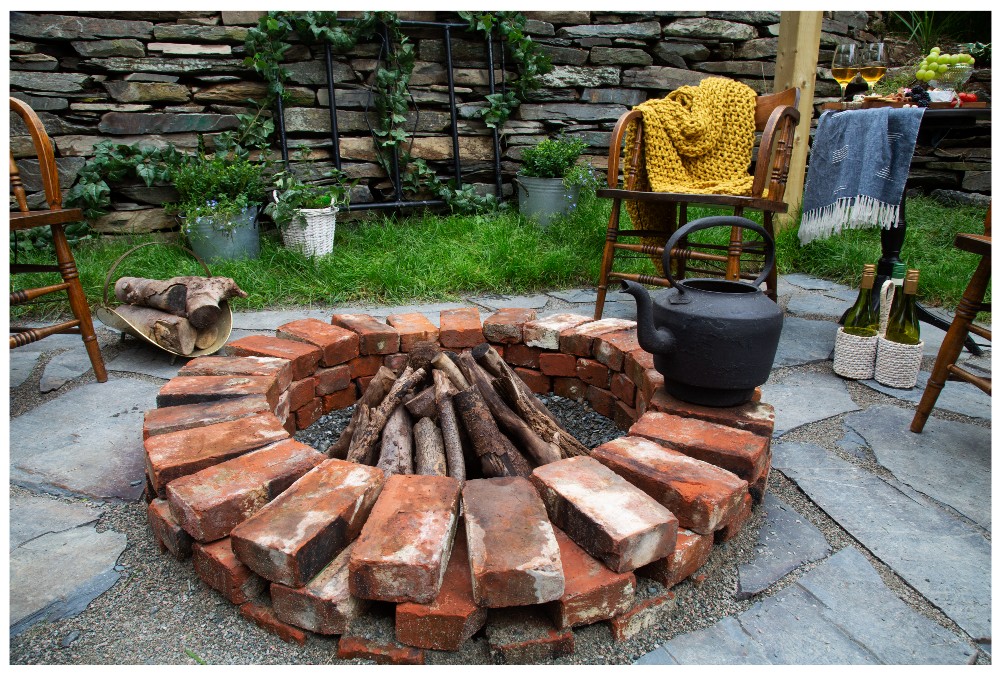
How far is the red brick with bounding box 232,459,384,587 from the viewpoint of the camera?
1.02 metres

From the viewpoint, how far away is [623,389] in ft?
6.18

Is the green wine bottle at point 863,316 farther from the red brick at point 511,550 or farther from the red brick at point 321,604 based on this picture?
the red brick at point 321,604

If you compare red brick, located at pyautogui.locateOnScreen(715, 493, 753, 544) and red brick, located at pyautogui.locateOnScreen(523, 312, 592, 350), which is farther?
red brick, located at pyautogui.locateOnScreen(523, 312, 592, 350)

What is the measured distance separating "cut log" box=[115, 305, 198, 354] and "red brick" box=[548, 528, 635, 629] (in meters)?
1.68

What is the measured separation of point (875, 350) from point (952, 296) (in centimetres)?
119

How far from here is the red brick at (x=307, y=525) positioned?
3.34 ft

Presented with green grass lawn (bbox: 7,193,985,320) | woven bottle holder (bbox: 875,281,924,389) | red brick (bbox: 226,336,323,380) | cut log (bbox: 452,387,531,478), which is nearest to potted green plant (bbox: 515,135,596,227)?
green grass lawn (bbox: 7,193,985,320)

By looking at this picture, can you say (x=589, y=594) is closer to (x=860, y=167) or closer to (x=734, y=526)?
(x=734, y=526)

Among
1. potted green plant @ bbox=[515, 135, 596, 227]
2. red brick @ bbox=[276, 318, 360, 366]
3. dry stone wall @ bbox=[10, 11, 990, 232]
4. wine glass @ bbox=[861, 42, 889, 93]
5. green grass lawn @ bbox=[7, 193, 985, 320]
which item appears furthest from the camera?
potted green plant @ bbox=[515, 135, 596, 227]

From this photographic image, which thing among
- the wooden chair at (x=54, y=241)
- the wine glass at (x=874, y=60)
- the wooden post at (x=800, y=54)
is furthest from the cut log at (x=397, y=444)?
the wooden post at (x=800, y=54)

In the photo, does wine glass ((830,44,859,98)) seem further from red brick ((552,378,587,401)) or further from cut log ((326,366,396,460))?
cut log ((326,366,396,460))

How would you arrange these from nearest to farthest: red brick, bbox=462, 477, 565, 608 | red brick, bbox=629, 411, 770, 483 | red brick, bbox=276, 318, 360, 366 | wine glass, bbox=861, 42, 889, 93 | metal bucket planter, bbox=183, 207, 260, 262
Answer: red brick, bbox=462, 477, 565, 608 → red brick, bbox=629, 411, 770, 483 → red brick, bbox=276, 318, 360, 366 → wine glass, bbox=861, 42, 889, 93 → metal bucket planter, bbox=183, 207, 260, 262

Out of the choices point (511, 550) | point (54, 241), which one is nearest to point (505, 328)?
point (511, 550)
